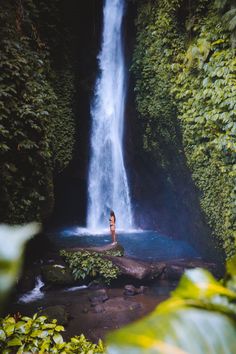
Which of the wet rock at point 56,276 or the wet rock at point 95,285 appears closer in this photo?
the wet rock at point 56,276

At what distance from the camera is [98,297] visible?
24.0 ft

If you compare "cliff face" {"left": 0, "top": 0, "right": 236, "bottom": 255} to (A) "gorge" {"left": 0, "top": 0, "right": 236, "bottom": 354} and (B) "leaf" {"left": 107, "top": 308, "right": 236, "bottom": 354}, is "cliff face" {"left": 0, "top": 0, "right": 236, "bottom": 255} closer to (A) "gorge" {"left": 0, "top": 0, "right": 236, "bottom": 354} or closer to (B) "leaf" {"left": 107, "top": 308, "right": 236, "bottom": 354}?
(A) "gorge" {"left": 0, "top": 0, "right": 236, "bottom": 354}

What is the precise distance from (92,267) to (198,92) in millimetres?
5256

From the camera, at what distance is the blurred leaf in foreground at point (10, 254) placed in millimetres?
410

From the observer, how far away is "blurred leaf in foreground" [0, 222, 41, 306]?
410 millimetres

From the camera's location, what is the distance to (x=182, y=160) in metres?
9.55

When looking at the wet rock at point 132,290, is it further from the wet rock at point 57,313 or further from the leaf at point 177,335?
the leaf at point 177,335

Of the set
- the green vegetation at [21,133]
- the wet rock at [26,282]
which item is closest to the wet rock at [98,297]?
the wet rock at [26,282]

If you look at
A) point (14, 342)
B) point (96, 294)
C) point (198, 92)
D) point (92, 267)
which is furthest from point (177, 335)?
point (92, 267)

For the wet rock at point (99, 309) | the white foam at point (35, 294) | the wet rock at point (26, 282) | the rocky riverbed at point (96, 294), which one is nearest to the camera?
the rocky riverbed at point (96, 294)

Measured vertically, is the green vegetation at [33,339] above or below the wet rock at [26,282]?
above

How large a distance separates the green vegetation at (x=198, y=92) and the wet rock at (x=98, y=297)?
3.06 metres

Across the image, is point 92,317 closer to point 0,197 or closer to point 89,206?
point 0,197

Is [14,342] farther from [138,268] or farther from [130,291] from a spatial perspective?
[138,268]
